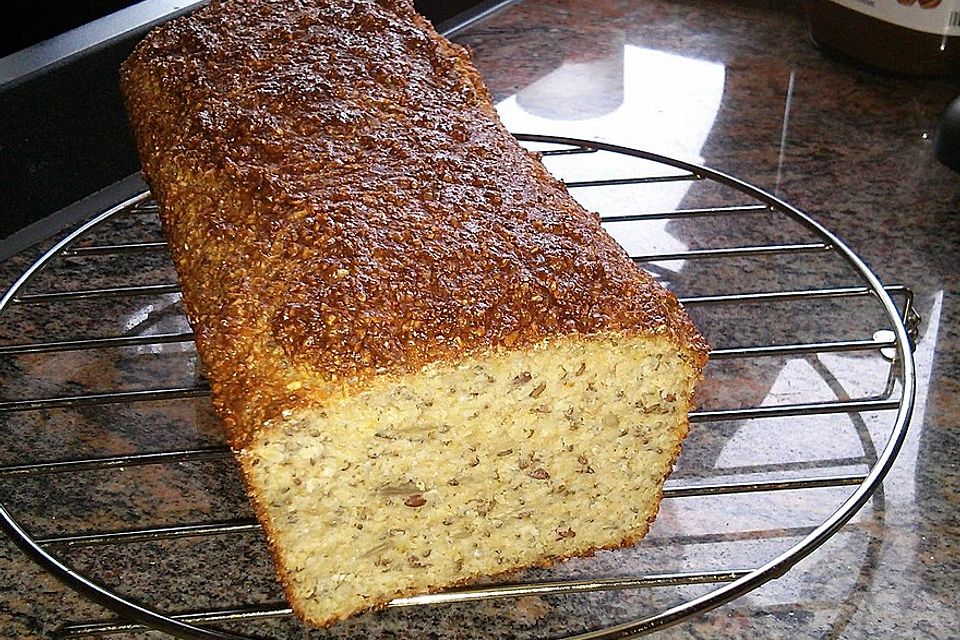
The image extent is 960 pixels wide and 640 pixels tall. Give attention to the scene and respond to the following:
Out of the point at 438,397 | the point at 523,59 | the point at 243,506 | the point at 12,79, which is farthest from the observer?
the point at 523,59

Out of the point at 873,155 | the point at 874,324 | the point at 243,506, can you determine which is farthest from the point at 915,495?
the point at 873,155

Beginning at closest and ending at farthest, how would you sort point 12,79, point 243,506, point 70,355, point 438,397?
point 438,397
point 243,506
point 70,355
point 12,79

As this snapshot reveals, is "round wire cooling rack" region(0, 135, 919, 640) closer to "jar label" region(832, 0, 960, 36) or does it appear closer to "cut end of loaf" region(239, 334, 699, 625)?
"cut end of loaf" region(239, 334, 699, 625)

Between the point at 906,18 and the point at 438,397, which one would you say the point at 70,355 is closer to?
the point at 438,397

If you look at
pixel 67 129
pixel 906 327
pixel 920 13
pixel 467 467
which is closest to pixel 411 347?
pixel 467 467

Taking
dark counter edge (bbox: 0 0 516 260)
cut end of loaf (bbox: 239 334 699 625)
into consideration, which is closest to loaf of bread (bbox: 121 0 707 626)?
cut end of loaf (bbox: 239 334 699 625)

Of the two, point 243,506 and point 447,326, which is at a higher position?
point 447,326

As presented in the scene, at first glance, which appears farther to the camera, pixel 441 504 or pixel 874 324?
pixel 874 324

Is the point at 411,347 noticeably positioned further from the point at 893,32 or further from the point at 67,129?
the point at 893,32

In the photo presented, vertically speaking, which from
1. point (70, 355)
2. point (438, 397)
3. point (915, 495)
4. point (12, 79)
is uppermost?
point (12, 79)

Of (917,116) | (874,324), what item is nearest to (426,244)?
(874,324)
